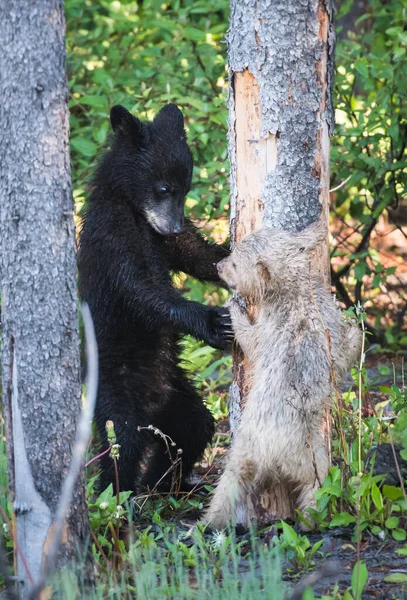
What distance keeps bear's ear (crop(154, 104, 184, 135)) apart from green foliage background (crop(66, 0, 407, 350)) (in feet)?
3.47

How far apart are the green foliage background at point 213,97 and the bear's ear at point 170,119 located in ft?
3.47

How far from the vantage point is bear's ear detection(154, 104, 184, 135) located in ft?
17.1

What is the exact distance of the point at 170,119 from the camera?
17.2 ft

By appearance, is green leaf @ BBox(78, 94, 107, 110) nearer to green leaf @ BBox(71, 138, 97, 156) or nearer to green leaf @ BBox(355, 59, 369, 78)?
green leaf @ BBox(71, 138, 97, 156)

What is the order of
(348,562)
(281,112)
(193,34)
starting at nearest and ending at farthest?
(348,562) → (281,112) → (193,34)

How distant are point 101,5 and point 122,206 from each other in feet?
13.4

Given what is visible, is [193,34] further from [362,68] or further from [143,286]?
[143,286]

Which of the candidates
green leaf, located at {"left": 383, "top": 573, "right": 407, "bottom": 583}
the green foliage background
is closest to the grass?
green leaf, located at {"left": 383, "top": 573, "right": 407, "bottom": 583}

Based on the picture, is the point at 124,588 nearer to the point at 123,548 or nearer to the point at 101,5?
the point at 123,548

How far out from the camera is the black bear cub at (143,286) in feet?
15.8

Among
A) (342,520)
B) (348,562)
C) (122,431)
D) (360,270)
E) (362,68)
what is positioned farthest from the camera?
(360,270)

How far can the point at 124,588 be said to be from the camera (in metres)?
3.18

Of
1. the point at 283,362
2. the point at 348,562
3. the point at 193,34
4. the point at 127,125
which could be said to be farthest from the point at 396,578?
the point at 193,34

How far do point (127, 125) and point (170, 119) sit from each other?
320 millimetres
